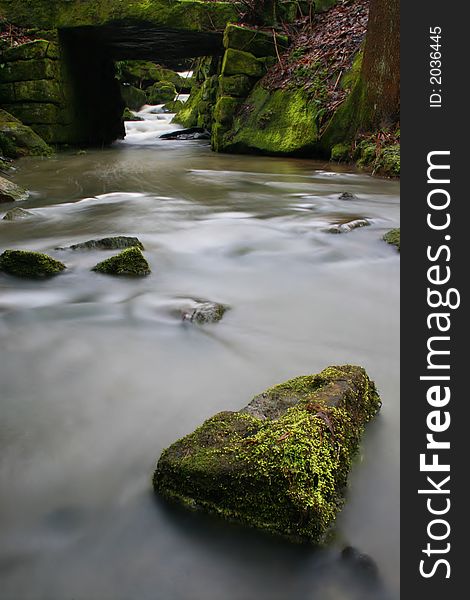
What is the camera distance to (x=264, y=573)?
1.36 meters

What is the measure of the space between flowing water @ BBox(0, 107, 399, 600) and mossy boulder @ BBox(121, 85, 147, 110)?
66.8 feet

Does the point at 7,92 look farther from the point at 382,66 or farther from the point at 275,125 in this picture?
the point at 382,66

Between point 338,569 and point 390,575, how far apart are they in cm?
13

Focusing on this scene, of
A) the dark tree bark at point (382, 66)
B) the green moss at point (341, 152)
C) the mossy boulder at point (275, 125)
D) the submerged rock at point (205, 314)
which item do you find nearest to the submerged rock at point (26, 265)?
the submerged rock at point (205, 314)

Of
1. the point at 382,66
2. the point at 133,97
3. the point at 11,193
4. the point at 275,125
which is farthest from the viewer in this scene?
the point at 133,97

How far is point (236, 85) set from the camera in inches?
459

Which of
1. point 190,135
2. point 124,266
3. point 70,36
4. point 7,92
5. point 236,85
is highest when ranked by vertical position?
point 70,36

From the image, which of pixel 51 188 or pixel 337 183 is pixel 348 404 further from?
pixel 51 188

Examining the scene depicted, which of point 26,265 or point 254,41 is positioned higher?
point 254,41

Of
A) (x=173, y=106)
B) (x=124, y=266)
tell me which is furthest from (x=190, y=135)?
(x=124, y=266)

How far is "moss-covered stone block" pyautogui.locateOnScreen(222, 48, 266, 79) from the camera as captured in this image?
455 inches

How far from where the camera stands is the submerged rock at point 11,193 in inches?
254

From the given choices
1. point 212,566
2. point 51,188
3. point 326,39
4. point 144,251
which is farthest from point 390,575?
point 326,39

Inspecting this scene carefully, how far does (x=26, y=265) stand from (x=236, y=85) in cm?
936
